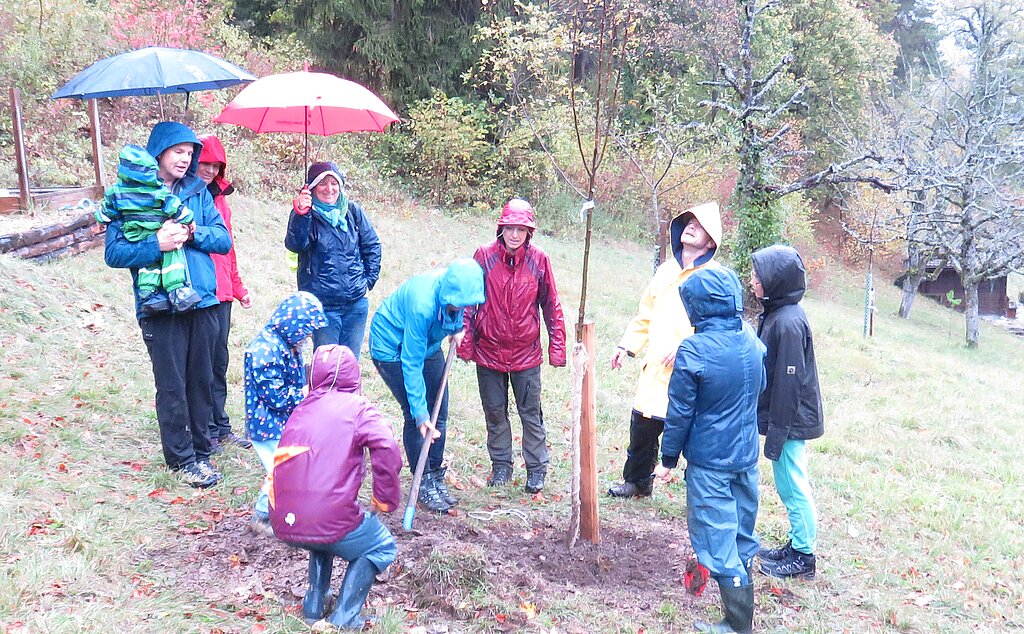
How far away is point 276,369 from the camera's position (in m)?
3.61

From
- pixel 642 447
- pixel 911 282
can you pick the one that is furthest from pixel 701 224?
pixel 911 282

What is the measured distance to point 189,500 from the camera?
4.34 meters

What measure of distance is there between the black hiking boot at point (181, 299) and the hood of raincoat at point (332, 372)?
1409 mm

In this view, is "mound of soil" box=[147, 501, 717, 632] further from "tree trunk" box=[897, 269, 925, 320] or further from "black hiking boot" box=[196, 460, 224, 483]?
"tree trunk" box=[897, 269, 925, 320]

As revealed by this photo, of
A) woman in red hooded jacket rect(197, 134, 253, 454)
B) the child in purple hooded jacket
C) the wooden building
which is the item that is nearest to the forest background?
woman in red hooded jacket rect(197, 134, 253, 454)

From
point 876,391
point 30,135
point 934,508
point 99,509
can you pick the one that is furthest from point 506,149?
point 99,509

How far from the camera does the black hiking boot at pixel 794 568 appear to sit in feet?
14.2

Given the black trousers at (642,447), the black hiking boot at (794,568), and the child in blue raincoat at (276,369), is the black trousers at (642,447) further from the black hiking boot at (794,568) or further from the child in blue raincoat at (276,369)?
the child in blue raincoat at (276,369)

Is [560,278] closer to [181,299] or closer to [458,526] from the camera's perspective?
[458,526]

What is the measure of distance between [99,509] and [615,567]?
278cm

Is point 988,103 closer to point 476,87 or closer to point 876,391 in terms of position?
point 476,87

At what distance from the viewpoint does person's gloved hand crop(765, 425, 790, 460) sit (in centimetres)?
402

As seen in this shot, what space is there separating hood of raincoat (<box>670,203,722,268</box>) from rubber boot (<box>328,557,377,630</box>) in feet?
8.05

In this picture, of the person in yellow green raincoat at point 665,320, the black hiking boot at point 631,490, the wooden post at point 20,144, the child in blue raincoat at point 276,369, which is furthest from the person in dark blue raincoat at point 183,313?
the wooden post at point 20,144
